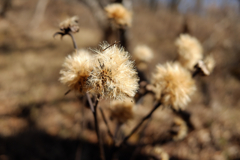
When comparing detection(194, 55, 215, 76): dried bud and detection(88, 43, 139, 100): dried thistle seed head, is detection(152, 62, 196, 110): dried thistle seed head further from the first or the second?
detection(88, 43, 139, 100): dried thistle seed head

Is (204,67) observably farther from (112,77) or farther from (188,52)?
(112,77)

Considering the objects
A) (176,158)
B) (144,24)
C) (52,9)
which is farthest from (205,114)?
(52,9)

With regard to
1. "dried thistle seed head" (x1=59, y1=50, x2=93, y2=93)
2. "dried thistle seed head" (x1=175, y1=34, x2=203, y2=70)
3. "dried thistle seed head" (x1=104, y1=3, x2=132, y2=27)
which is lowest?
"dried thistle seed head" (x1=59, y1=50, x2=93, y2=93)

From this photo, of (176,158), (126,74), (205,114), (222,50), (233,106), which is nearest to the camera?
(126,74)

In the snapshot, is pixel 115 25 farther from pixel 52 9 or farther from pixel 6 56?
pixel 52 9

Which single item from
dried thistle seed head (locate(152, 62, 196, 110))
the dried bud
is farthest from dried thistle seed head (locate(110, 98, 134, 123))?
the dried bud

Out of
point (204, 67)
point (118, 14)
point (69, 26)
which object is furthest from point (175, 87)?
point (118, 14)

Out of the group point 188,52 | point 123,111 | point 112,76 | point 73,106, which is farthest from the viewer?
point 73,106
